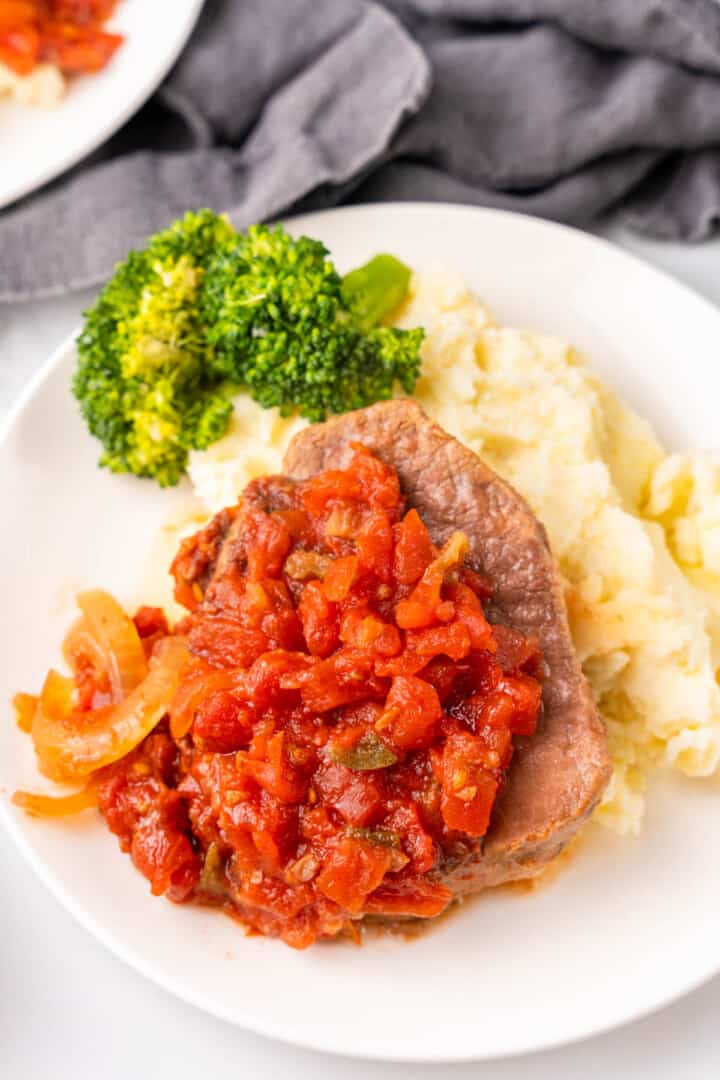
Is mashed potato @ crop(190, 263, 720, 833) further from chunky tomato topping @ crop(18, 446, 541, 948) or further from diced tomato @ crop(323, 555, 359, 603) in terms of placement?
diced tomato @ crop(323, 555, 359, 603)

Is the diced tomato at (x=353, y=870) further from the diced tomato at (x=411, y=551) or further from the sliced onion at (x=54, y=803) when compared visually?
the sliced onion at (x=54, y=803)

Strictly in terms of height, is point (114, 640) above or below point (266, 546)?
below

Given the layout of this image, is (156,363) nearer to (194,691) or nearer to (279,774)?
(194,691)

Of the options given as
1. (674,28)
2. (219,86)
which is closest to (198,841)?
(219,86)

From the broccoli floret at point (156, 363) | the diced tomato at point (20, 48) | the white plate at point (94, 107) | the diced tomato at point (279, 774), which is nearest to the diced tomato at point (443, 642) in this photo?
the diced tomato at point (279, 774)

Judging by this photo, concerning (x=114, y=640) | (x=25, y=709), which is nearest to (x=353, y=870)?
(x=114, y=640)

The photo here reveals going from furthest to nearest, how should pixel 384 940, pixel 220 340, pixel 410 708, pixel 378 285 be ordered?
1. pixel 378 285
2. pixel 220 340
3. pixel 384 940
4. pixel 410 708

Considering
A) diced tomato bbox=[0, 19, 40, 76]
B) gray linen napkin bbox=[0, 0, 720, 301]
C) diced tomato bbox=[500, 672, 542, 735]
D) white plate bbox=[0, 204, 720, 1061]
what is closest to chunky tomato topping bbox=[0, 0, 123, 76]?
diced tomato bbox=[0, 19, 40, 76]
